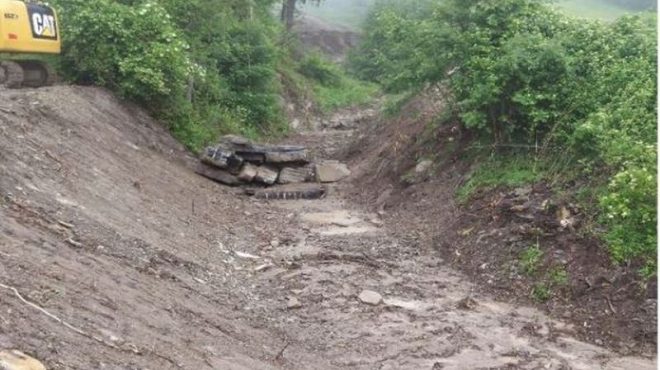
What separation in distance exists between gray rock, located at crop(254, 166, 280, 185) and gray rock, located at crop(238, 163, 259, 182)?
0.08m

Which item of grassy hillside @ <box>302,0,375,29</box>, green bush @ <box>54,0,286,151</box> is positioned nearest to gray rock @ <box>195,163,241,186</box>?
green bush @ <box>54,0,286,151</box>

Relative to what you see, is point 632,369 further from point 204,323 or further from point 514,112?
point 514,112

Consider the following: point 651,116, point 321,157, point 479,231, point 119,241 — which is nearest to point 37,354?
point 119,241

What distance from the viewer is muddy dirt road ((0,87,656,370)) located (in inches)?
229

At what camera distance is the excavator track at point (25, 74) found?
14859 mm

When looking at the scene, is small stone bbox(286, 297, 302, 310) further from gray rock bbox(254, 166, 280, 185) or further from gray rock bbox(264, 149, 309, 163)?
gray rock bbox(264, 149, 309, 163)

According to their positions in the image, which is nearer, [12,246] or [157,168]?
[12,246]

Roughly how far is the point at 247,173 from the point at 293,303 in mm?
6985

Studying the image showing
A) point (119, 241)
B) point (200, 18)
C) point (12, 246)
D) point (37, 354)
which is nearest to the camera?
point (37, 354)

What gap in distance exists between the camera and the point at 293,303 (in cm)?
850

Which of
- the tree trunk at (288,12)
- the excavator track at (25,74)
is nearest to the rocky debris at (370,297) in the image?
the excavator track at (25,74)

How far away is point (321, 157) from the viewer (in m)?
19.1

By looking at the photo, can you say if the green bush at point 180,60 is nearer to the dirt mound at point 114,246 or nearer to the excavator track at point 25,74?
the excavator track at point 25,74

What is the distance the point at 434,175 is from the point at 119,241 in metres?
6.63
